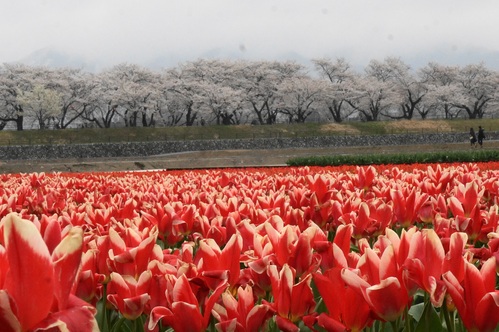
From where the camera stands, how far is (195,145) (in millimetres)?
55969

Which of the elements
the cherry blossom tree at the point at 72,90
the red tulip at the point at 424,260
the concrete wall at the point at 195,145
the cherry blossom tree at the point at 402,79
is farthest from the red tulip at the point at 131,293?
the cherry blossom tree at the point at 402,79

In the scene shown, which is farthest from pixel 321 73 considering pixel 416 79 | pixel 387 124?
pixel 387 124

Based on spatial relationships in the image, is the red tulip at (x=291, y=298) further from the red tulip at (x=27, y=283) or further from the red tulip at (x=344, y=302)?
the red tulip at (x=27, y=283)

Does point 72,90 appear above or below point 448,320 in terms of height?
above

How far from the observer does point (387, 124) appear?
64.9 meters

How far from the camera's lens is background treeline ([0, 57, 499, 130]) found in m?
67.2

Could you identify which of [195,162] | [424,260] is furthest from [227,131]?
[424,260]

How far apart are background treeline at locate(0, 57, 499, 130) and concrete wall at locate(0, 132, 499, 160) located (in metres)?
11.9

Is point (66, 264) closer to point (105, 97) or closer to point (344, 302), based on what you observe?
point (344, 302)

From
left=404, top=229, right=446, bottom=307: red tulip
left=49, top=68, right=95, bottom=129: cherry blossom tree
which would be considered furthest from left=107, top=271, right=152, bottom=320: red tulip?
left=49, top=68, right=95, bottom=129: cherry blossom tree

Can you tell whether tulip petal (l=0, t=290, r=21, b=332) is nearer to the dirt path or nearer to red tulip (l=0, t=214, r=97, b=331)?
red tulip (l=0, t=214, r=97, b=331)

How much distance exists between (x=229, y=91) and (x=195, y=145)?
13.4 m

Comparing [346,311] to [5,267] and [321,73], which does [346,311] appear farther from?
[321,73]

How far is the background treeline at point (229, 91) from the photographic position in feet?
221
